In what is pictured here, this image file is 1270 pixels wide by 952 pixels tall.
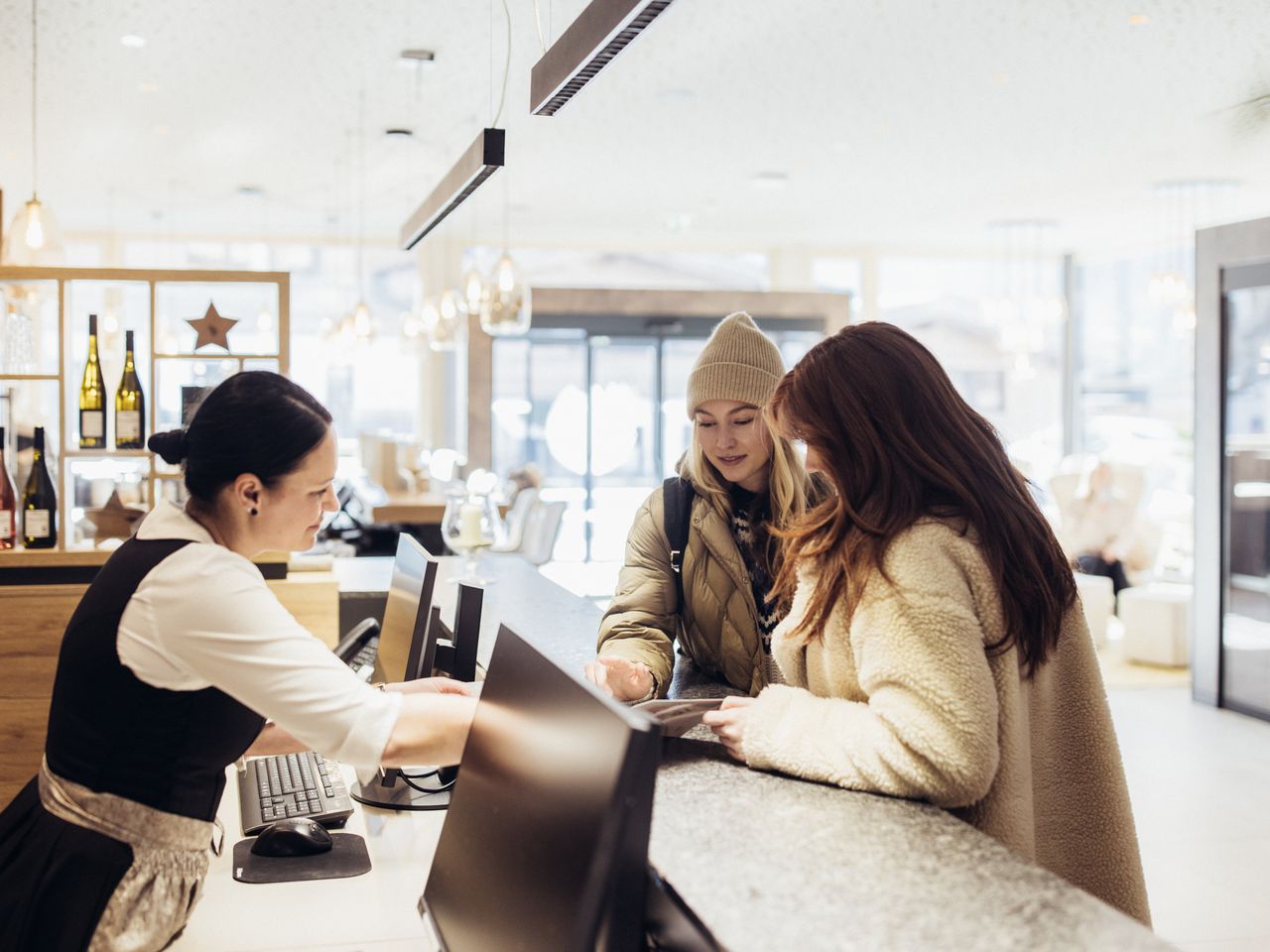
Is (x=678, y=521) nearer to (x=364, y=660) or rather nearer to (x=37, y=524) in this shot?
(x=364, y=660)

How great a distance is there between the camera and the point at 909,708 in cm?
133

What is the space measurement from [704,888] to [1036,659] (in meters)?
0.60

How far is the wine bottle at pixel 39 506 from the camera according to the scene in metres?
3.73

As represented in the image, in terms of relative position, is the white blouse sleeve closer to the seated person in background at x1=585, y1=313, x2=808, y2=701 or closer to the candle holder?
the seated person in background at x1=585, y1=313, x2=808, y2=701

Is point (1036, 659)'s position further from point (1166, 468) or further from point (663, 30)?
point (1166, 468)

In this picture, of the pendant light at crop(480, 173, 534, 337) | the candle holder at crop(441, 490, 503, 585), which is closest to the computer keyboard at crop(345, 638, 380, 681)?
the candle holder at crop(441, 490, 503, 585)

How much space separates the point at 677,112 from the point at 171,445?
19.5 ft

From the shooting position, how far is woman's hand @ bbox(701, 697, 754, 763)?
4.91ft

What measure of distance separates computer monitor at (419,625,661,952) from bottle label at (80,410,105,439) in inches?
118

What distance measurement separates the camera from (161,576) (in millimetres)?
1467

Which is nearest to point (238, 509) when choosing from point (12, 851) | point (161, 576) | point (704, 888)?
point (161, 576)

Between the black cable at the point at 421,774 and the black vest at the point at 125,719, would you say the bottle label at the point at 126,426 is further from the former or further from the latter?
the black vest at the point at 125,719

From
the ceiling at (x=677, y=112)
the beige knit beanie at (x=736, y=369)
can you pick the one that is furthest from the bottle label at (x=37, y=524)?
the beige knit beanie at (x=736, y=369)

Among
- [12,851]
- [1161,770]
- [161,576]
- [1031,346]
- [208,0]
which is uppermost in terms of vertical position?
[208,0]
